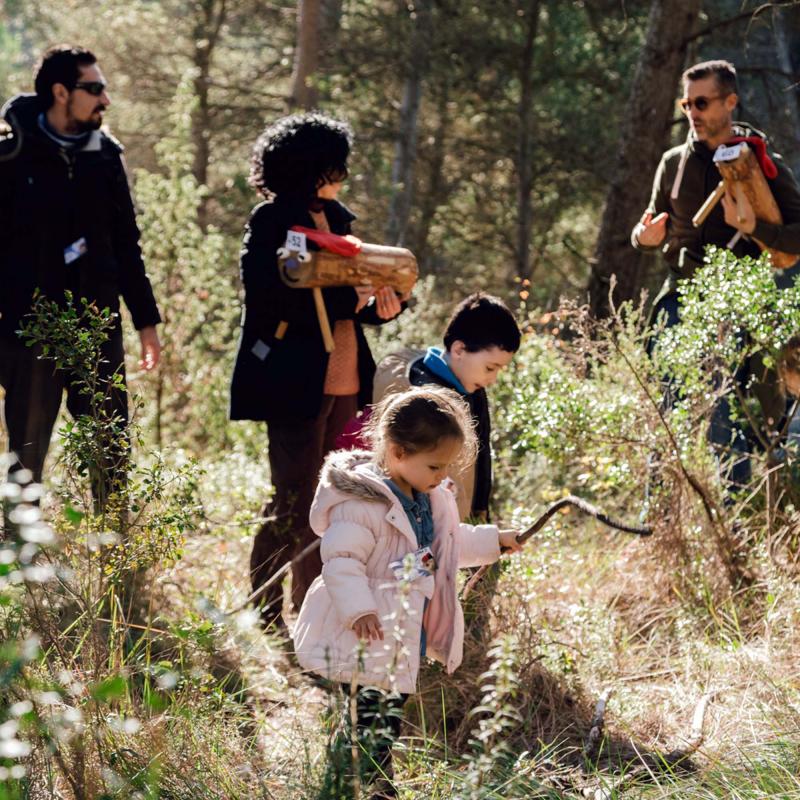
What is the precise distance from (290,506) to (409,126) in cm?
1031

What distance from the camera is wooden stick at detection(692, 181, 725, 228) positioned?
5.28 meters

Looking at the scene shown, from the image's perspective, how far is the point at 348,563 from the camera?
3.18 m

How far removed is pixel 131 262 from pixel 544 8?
11.7 m

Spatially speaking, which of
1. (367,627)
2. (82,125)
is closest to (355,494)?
(367,627)

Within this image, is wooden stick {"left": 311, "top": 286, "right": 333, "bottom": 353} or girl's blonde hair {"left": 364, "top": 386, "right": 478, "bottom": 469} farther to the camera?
wooden stick {"left": 311, "top": 286, "right": 333, "bottom": 353}

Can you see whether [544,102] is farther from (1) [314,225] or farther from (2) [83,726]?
(2) [83,726]

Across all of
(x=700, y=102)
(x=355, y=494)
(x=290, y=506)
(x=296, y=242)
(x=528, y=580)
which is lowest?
(x=528, y=580)

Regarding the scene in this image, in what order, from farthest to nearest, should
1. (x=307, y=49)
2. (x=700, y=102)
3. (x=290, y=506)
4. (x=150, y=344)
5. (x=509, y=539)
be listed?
(x=307, y=49), (x=700, y=102), (x=150, y=344), (x=290, y=506), (x=509, y=539)

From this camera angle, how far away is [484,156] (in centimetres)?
1705

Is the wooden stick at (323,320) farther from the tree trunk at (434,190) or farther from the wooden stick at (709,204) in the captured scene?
the tree trunk at (434,190)

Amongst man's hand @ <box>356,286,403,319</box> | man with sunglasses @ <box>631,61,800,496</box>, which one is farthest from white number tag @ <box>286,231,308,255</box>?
man with sunglasses @ <box>631,61,800,496</box>

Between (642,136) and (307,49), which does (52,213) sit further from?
(307,49)

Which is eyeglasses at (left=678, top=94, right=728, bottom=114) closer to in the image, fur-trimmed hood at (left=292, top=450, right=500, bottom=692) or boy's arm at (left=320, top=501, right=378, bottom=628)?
fur-trimmed hood at (left=292, top=450, right=500, bottom=692)

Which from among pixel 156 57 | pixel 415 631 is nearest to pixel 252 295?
pixel 415 631
